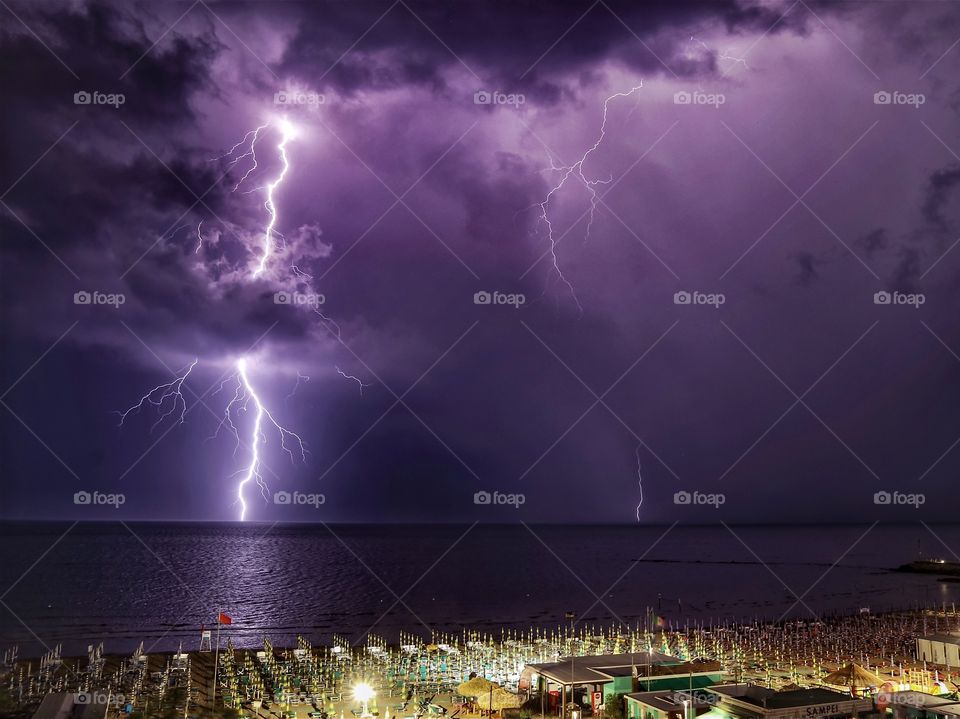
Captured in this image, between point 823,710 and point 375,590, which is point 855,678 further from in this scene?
point 375,590

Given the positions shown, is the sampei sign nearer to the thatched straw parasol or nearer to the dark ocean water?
the thatched straw parasol

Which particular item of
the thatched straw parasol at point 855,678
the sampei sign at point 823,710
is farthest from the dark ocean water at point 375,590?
the sampei sign at point 823,710

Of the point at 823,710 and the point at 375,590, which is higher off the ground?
the point at 375,590

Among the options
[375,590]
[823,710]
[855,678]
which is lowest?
[823,710]

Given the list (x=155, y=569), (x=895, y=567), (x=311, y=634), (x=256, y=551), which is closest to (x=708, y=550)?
(x=895, y=567)

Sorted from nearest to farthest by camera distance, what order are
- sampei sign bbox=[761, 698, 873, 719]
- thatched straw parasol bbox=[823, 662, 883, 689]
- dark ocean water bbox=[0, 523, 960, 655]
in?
sampei sign bbox=[761, 698, 873, 719]
thatched straw parasol bbox=[823, 662, 883, 689]
dark ocean water bbox=[0, 523, 960, 655]

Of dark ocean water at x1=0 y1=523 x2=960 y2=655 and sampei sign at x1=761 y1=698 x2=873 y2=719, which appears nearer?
sampei sign at x1=761 y1=698 x2=873 y2=719

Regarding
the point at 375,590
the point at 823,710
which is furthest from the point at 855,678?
the point at 375,590

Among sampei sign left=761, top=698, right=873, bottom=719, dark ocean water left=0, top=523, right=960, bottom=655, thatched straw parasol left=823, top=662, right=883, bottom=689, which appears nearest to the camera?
sampei sign left=761, top=698, right=873, bottom=719

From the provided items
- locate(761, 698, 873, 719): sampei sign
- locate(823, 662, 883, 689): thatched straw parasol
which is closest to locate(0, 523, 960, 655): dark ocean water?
locate(823, 662, 883, 689): thatched straw parasol
